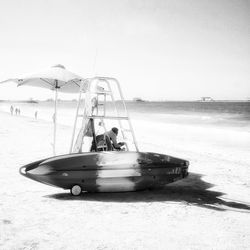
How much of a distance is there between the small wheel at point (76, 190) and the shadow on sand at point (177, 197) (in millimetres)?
96

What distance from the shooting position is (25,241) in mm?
4676

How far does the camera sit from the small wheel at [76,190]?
7044 millimetres

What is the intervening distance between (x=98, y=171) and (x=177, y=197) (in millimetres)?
1980

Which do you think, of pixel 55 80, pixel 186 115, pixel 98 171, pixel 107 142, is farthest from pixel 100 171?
pixel 186 115

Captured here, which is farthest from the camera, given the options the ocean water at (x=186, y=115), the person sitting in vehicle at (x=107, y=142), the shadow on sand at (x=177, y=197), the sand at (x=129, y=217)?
the ocean water at (x=186, y=115)

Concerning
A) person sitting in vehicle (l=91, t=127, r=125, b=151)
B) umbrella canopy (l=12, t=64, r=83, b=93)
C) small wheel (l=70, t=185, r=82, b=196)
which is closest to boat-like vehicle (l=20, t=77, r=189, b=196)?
small wheel (l=70, t=185, r=82, b=196)

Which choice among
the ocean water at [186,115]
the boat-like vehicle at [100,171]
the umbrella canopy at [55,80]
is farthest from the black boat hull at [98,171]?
the ocean water at [186,115]

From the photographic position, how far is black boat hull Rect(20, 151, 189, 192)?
6.89m

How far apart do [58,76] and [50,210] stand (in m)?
4.24

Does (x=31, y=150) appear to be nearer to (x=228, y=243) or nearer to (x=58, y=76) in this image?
(x=58, y=76)

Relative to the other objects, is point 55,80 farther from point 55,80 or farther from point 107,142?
point 107,142

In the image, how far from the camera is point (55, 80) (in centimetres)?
1134

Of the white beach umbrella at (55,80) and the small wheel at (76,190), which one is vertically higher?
the white beach umbrella at (55,80)

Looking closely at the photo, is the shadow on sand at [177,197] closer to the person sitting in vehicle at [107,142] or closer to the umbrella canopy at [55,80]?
the person sitting in vehicle at [107,142]
